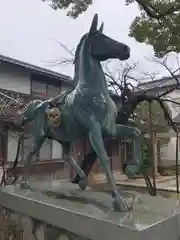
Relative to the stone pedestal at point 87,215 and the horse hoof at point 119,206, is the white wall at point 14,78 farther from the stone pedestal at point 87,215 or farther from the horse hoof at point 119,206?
the horse hoof at point 119,206

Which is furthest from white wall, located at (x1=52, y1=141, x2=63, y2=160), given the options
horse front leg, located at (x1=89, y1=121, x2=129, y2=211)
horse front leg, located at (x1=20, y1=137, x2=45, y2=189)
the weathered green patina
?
horse front leg, located at (x1=89, y1=121, x2=129, y2=211)

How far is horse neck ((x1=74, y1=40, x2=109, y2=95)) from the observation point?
2418 mm

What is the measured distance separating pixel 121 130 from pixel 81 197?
768 mm

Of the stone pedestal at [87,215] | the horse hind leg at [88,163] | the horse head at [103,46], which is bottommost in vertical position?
the stone pedestal at [87,215]

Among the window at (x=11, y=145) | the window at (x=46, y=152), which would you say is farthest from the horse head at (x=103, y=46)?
the window at (x=46, y=152)

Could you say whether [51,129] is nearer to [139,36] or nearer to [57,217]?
[57,217]

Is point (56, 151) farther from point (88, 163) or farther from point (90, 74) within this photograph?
point (90, 74)

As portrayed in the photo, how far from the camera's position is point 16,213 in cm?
265

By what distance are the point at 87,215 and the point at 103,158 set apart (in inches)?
19.0

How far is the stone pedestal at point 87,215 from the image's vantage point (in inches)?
66.4

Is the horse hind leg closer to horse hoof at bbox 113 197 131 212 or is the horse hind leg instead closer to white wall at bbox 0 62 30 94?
horse hoof at bbox 113 197 131 212

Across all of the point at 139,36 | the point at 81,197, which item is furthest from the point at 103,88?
the point at 139,36

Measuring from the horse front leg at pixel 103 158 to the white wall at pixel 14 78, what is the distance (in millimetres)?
7587

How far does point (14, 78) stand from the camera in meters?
9.50
